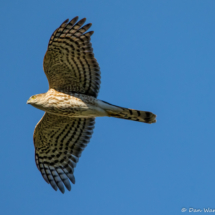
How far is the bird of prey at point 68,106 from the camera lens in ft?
28.1

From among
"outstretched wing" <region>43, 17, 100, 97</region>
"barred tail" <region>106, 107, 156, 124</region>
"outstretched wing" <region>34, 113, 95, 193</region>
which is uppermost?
"outstretched wing" <region>43, 17, 100, 97</region>

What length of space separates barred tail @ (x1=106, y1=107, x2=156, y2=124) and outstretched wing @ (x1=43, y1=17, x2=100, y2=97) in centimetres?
67

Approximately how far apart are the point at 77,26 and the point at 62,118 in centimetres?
238

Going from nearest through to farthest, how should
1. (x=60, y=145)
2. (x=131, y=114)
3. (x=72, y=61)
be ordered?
(x=72, y=61), (x=131, y=114), (x=60, y=145)

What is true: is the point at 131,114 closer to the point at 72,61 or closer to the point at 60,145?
the point at 72,61

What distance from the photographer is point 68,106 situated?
8836 mm

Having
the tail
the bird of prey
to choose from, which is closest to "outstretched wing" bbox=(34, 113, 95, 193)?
the bird of prey

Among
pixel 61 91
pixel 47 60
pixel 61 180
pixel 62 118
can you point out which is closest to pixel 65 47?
pixel 47 60

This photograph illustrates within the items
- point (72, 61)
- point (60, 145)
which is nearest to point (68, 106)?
point (72, 61)

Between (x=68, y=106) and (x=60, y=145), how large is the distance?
5.27 ft

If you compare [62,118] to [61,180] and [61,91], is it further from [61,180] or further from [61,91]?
[61,180]

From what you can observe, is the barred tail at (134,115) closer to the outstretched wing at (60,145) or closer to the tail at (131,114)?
the tail at (131,114)

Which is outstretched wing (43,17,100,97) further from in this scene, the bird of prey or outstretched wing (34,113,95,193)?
outstretched wing (34,113,95,193)

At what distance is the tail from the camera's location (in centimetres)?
902
